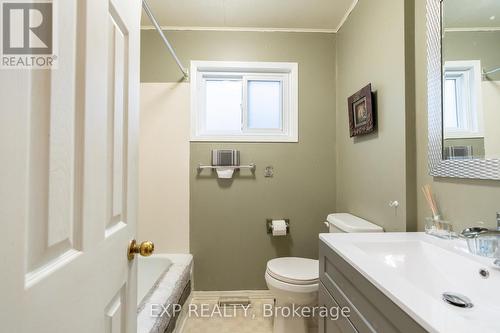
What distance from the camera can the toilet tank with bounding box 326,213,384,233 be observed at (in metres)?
1.45

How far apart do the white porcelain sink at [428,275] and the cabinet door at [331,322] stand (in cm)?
24

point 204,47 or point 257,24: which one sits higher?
point 257,24

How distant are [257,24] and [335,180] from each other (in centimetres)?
154

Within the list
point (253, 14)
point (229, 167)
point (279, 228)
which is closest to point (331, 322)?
point (279, 228)

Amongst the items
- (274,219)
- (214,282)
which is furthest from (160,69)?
(214,282)

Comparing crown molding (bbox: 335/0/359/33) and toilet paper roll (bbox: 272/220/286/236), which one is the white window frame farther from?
toilet paper roll (bbox: 272/220/286/236)

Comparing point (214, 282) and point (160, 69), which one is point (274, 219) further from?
point (160, 69)

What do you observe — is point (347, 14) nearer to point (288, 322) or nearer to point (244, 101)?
point (244, 101)

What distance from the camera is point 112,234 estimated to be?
26.3 inches

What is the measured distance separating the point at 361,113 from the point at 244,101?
3.38 ft

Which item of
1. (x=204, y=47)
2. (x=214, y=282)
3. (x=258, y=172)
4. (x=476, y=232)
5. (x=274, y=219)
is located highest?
(x=204, y=47)

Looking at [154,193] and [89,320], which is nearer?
[89,320]

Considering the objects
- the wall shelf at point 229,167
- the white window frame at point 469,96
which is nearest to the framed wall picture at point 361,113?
the white window frame at point 469,96

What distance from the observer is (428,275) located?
92 cm
